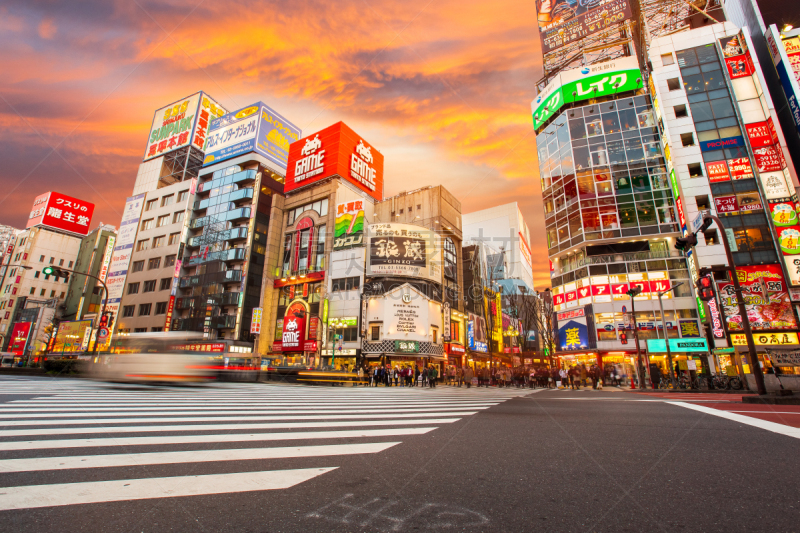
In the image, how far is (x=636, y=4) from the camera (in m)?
43.7

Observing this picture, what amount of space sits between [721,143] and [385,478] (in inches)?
1777

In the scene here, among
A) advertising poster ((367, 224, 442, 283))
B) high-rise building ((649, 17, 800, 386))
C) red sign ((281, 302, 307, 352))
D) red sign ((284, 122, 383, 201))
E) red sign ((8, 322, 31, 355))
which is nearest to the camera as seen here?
high-rise building ((649, 17, 800, 386))

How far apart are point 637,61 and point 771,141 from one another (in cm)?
1727

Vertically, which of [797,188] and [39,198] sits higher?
[39,198]

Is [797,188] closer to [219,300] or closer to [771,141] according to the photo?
[771,141]

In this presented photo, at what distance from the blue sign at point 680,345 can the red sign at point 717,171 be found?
14773mm

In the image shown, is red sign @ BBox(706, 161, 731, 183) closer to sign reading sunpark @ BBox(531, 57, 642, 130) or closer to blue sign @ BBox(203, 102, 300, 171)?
sign reading sunpark @ BBox(531, 57, 642, 130)

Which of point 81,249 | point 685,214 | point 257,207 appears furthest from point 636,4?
point 81,249

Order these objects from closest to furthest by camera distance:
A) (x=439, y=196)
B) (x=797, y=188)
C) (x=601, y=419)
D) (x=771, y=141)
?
(x=601, y=419), (x=797, y=188), (x=771, y=141), (x=439, y=196)

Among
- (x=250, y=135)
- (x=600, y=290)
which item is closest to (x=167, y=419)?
(x=600, y=290)

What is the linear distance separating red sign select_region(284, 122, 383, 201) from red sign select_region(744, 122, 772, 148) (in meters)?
41.4

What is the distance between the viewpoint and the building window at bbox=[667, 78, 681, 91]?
37.0m

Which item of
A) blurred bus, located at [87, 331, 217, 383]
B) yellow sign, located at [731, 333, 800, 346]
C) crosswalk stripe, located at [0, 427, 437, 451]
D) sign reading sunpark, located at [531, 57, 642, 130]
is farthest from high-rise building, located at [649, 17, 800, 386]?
blurred bus, located at [87, 331, 217, 383]

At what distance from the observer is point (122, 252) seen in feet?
191
